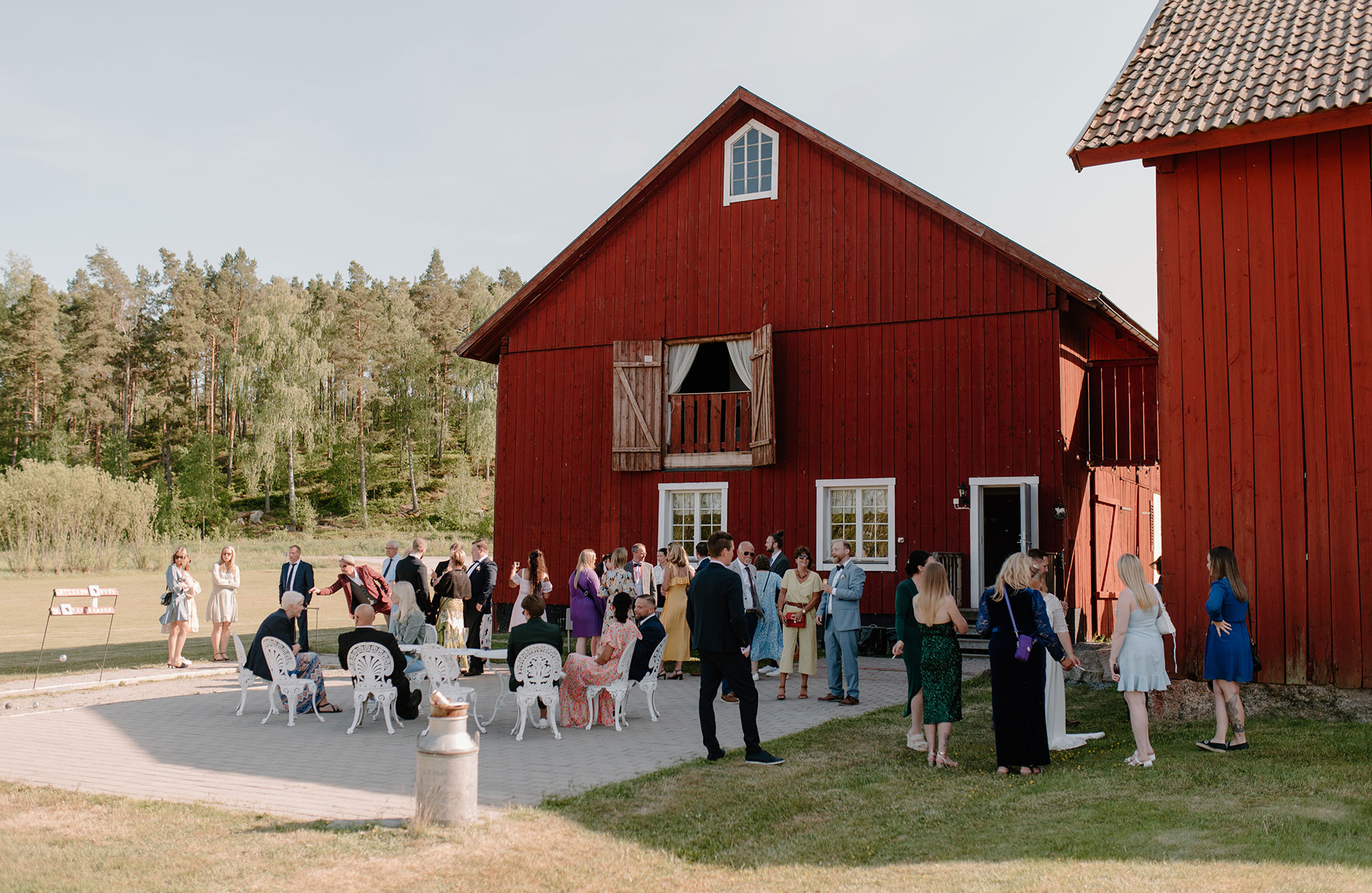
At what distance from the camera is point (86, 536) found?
40.4m

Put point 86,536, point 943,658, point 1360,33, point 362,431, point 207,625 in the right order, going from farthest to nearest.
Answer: point 362,431, point 86,536, point 207,625, point 1360,33, point 943,658

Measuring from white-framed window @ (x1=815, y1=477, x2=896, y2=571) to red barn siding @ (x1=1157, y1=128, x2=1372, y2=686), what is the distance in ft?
22.0

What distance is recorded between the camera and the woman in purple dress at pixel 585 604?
40.1 ft

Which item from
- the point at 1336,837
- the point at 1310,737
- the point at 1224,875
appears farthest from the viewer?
the point at 1310,737

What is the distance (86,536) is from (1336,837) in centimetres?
4335

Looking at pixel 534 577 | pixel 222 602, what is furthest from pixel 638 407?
pixel 222 602

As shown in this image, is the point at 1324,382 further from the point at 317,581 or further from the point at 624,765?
the point at 317,581

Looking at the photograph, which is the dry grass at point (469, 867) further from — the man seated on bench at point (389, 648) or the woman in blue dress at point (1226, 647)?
the man seated on bench at point (389, 648)

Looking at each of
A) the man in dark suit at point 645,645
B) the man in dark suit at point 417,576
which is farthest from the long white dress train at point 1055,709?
the man in dark suit at point 417,576

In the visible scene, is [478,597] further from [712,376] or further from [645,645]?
[712,376]

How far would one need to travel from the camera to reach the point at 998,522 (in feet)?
58.0

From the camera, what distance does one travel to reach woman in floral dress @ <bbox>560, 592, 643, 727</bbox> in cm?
972

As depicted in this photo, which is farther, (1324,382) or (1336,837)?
(1324,382)

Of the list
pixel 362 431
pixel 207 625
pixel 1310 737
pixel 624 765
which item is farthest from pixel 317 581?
pixel 1310 737
